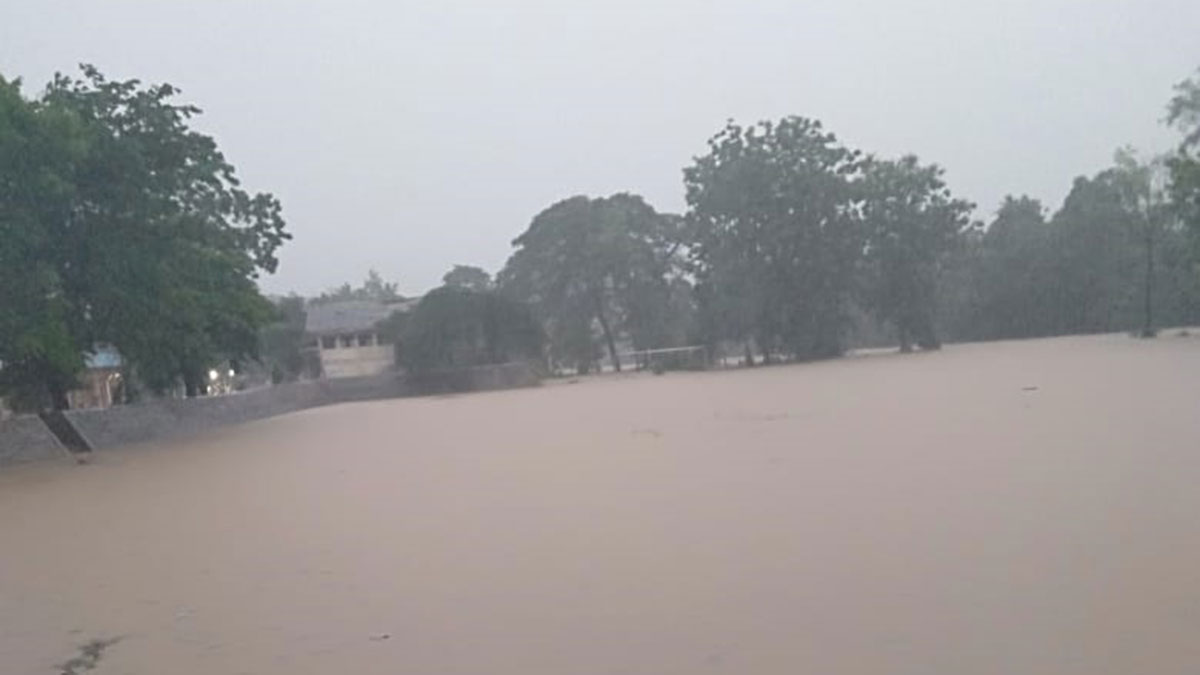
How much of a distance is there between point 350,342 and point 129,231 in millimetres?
26245

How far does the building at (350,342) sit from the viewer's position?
144 ft

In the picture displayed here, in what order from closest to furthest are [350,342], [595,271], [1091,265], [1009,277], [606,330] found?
1. [595,271]
2. [606,330]
3. [350,342]
4. [1091,265]
5. [1009,277]

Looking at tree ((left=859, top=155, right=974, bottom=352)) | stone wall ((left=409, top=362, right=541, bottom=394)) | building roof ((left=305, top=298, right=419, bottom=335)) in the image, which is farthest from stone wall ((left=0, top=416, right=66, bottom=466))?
tree ((left=859, top=155, right=974, bottom=352))

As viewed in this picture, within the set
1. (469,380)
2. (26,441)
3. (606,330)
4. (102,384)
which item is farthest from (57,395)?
(606,330)

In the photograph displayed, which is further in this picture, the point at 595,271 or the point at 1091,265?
the point at 1091,265

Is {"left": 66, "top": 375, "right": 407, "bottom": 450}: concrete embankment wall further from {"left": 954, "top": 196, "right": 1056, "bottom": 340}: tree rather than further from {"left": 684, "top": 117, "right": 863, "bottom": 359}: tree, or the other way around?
{"left": 954, "top": 196, "right": 1056, "bottom": 340}: tree

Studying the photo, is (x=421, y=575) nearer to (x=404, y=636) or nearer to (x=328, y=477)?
→ (x=404, y=636)

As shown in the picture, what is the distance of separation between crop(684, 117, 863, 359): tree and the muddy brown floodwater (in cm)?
2586

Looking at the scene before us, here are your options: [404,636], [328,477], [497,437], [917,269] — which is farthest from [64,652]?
[917,269]

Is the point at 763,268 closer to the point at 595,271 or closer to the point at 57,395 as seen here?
the point at 595,271

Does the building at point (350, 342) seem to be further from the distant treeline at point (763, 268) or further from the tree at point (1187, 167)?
the tree at point (1187, 167)

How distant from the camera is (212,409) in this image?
25.0 metres

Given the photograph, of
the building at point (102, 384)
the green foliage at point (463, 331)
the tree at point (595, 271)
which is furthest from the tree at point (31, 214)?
the tree at point (595, 271)

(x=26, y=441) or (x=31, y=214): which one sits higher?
(x=31, y=214)
